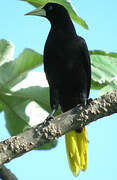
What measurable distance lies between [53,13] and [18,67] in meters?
1.23

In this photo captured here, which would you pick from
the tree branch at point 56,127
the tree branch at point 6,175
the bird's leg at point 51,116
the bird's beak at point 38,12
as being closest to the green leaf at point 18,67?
the bird's leg at point 51,116

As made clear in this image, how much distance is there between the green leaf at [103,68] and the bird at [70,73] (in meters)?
0.69

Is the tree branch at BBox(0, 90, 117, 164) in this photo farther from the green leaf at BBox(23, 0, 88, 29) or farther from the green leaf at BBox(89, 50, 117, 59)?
the green leaf at BBox(23, 0, 88, 29)

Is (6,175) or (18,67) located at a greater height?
(18,67)

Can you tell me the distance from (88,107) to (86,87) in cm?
110

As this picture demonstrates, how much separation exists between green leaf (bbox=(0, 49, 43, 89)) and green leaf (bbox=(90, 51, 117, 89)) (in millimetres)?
379

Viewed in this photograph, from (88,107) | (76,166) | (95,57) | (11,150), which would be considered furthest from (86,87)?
(11,150)

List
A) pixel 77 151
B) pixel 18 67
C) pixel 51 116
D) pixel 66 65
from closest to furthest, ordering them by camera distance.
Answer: pixel 18 67
pixel 51 116
pixel 66 65
pixel 77 151

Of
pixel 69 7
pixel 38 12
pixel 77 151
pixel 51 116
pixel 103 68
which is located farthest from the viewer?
pixel 38 12

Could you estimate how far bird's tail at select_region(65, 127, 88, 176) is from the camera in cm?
285

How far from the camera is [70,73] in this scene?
2.84 m

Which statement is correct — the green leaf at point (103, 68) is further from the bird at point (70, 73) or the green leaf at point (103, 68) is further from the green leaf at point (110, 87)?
the bird at point (70, 73)

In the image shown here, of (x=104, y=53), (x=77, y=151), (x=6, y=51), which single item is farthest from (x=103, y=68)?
(x=77, y=151)

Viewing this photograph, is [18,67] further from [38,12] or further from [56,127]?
[38,12]
